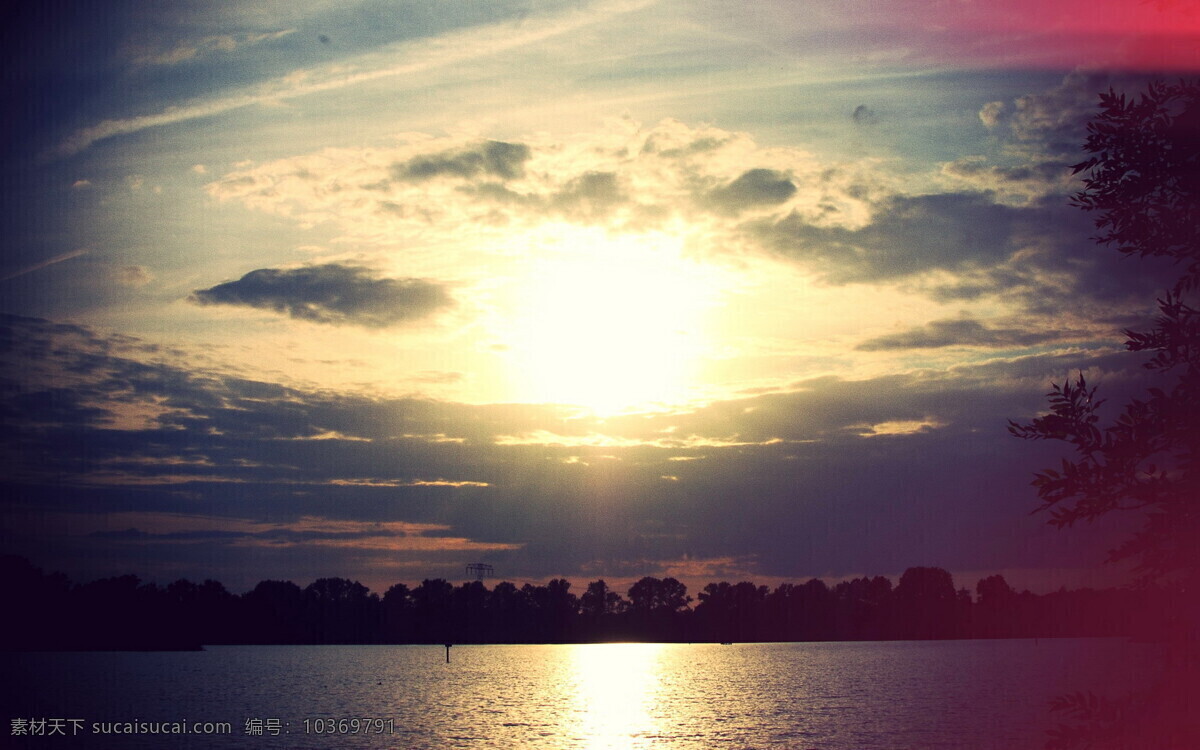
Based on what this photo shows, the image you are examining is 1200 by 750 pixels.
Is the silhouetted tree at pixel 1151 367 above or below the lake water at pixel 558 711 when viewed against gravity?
above

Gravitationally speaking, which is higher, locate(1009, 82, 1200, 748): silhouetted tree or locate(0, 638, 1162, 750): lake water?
locate(1009, 82, 1200, 748): silhouetted tree

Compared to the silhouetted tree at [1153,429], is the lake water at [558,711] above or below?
below

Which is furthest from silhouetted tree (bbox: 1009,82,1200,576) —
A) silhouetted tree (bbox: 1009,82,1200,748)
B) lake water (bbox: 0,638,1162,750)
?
lake water (bbox: 0,638,1162,750)

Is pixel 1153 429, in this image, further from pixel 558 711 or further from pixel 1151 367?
pixel 558 711

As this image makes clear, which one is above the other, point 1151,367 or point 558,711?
point 1151,367

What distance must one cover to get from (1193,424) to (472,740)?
87.7m

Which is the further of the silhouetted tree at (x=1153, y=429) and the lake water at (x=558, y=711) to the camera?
the lake water at (x=558, y=711)

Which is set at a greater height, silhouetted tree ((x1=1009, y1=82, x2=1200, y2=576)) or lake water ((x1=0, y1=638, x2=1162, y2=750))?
silhouetted tree ((x1=1009, y1=82, x2=1200, y2=576))

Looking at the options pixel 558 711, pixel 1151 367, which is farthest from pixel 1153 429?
pixel 558 711

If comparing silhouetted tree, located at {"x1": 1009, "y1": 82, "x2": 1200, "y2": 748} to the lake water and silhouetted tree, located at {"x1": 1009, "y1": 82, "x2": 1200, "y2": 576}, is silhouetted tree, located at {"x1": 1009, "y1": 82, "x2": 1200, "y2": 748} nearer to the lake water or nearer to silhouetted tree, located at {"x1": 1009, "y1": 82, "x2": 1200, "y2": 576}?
silhouetted tree, located at {"x1": 1009, "y1": 82, "x2": 1200, "y2": 576}

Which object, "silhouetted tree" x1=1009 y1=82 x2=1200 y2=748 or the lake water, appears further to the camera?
the lake water

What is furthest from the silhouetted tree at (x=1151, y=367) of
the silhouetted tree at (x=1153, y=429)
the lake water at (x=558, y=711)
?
the lake water at (x=558, y=711)

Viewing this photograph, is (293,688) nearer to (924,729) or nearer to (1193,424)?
(924,729)

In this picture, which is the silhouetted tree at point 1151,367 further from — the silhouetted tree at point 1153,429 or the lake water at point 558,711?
the lake water at point 558,711
